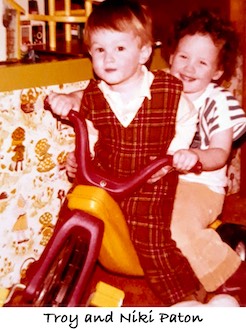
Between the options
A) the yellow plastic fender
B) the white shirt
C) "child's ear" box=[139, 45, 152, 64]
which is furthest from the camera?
the white shirt

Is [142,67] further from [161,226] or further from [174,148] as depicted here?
[161,226]

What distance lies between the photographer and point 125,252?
1.04 metres

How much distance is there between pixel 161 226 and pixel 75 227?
20cm

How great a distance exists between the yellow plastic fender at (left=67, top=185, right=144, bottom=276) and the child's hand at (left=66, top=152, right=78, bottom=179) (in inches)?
5.6

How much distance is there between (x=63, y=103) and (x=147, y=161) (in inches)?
6.9

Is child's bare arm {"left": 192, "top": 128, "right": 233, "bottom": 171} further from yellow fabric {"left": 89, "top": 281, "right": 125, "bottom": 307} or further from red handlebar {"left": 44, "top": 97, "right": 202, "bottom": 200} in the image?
yellow fabric {"left": 89, "top": 281, "right": 125, "bottom": 307}

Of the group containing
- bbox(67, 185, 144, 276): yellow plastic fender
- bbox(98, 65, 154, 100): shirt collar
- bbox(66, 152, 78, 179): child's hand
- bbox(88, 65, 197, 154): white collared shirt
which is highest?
bbox(98, 65, 154, 100): shirt collar

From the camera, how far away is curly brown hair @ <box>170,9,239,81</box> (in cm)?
116

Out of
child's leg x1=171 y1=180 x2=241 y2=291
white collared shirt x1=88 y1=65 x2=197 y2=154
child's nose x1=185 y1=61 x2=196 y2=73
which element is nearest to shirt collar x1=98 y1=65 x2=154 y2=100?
white collared shirt x1=88 y1=65 x2=197 y2=154

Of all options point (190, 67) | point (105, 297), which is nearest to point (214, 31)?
point (190, 67)

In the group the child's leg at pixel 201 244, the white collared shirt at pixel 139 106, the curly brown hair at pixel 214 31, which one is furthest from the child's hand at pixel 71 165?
the curly brown hair at pixel 214 31

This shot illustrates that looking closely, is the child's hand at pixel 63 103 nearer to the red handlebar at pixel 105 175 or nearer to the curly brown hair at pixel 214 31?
the red handlebar at pixel 105 175

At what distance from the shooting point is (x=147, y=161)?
1083mm

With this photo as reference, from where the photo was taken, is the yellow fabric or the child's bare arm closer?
the yellow fabric
